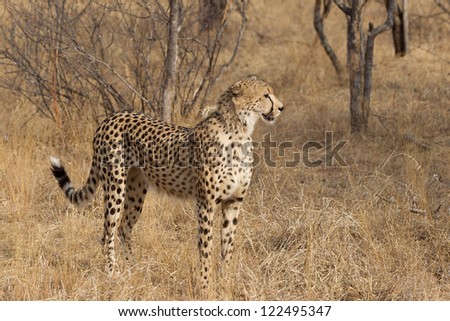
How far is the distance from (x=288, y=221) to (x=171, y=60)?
1717mm

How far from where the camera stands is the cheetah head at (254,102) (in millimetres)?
3957

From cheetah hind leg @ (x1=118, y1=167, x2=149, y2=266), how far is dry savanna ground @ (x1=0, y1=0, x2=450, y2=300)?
10 centimetres

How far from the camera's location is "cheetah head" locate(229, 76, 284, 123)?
13.0ft

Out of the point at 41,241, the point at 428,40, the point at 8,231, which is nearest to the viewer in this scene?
the point at 41,241

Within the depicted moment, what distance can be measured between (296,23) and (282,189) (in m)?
5.62

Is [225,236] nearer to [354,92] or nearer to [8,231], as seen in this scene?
[8,231]

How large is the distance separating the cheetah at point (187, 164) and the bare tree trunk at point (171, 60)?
1412mm

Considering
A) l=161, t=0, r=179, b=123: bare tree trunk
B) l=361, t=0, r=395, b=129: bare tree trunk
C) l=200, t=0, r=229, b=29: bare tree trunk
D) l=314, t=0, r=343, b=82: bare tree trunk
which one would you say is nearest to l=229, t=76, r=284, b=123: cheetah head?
l=161, t=0, r=179, b=123: bare tree trunk

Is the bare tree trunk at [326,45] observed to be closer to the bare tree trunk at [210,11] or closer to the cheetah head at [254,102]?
the bare tree trunk at [210,11]

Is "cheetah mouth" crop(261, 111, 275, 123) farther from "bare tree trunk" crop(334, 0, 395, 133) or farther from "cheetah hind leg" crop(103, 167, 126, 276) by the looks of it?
"bare tree trunk" crop(334, 0, 395, 133)

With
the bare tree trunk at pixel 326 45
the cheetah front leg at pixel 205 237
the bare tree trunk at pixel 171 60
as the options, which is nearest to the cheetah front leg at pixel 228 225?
the cheetah front leg at pixel 205 237

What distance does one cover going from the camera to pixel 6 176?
18.0ft

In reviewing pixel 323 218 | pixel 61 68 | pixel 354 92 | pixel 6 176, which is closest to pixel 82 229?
pixel 6 176

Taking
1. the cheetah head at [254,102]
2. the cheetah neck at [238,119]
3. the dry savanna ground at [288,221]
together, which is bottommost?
the dry savanna ground at [288,221]
